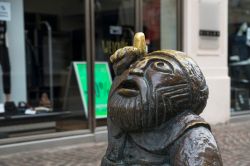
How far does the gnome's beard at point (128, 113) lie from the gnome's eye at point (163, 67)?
0.15 meters

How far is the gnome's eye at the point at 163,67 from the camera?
6.86 ft

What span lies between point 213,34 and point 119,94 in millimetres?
8141

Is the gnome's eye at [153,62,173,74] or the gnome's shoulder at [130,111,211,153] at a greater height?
the gnome's eye at [153,62,173,74]

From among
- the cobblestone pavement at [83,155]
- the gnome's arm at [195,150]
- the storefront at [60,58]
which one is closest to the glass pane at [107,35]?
the storefront at [60,58]

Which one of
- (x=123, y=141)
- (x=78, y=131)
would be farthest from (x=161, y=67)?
(x=78, y=131)

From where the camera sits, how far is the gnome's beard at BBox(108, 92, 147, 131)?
2062 mm

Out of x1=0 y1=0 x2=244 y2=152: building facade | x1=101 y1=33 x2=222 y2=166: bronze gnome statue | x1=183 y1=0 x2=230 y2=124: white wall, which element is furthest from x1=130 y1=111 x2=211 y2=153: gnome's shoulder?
x1=183 y1=0 x2=230 y2=124: white wall

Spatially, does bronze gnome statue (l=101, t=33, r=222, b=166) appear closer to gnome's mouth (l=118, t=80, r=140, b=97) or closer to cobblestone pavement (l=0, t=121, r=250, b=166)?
gnome's mouth (l=118, t=80, r=140, b=97)

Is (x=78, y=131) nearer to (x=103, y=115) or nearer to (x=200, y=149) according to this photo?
(x=103, y=115)

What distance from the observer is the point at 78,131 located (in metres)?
8.30

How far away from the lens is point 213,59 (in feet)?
33.2

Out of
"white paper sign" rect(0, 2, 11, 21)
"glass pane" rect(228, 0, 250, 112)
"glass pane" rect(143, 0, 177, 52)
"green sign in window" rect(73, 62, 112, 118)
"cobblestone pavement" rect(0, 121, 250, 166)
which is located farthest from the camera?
"glass pane" rect(228, 0, 250, 112)

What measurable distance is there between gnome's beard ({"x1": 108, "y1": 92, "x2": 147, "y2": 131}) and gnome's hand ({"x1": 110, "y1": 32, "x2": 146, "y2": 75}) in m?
0.16

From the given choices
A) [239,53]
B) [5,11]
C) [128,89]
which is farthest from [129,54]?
[239,53]
